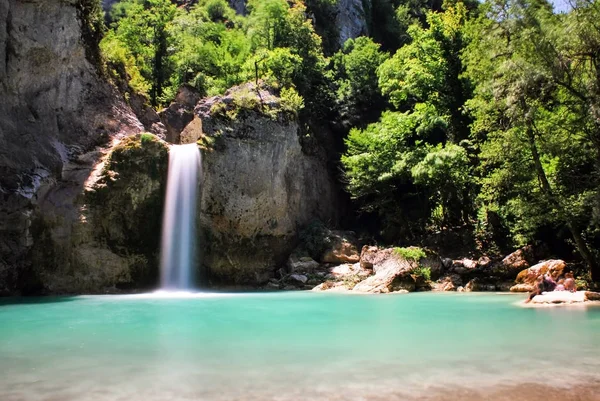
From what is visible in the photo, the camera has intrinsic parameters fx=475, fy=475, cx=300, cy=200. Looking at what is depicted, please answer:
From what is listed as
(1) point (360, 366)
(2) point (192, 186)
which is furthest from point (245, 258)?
(1) point (360, 366)

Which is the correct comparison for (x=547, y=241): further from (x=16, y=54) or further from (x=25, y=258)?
(x=16, y=54)

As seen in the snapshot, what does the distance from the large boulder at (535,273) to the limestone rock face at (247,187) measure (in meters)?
11.5

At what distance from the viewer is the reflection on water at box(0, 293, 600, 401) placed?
17.1 ft

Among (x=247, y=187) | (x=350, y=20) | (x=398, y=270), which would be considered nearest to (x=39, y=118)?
(x=247, y=187)

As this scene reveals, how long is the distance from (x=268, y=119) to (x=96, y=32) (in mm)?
9649

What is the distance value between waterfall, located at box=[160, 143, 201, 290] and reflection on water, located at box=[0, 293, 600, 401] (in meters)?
9.29

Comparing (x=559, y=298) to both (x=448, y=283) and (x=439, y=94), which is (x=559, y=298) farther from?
(x=439, y=94)

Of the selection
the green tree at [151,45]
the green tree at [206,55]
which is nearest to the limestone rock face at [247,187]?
the green tree at [206,55]

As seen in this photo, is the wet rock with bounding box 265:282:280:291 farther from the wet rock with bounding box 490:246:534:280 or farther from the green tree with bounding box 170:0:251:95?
the green tree with bounding box 170:0:251:95

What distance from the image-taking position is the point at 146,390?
519 centimetres

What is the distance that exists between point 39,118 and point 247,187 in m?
9.78

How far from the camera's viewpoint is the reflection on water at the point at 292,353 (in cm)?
522

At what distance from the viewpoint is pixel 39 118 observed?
2070 centimetres

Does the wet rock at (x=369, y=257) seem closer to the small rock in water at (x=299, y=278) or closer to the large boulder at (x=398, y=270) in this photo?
the large boulder at (x=398, y=270)
